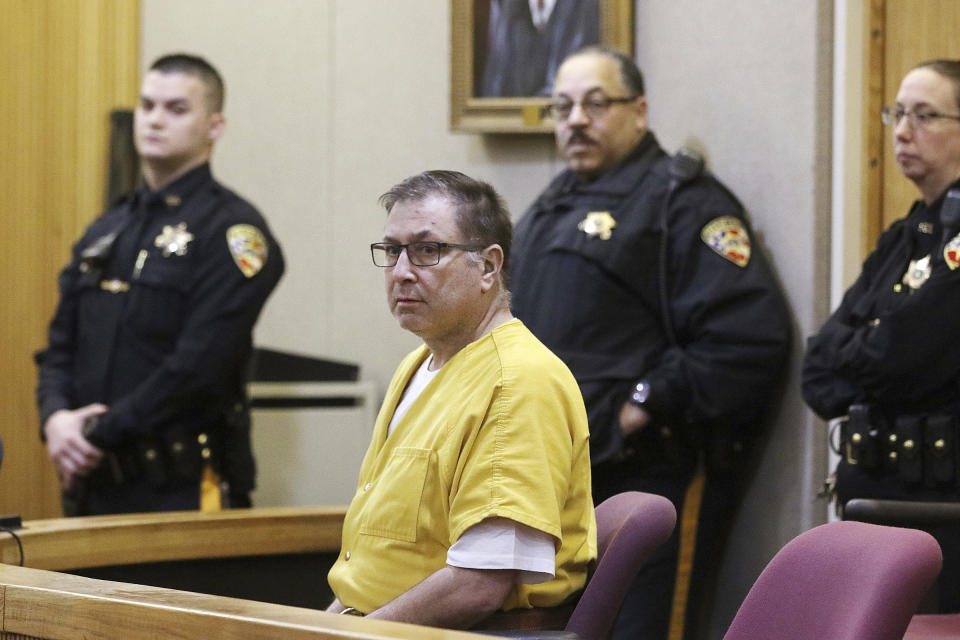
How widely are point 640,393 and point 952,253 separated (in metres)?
0.82

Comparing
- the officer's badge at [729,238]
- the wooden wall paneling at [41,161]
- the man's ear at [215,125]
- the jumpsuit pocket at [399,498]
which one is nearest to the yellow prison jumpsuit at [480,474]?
the jumpsuit pocket at [399,498]

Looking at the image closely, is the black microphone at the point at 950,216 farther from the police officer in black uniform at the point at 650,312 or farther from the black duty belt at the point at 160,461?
the black duty belt at the point at 160,461

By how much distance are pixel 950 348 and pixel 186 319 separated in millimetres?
1922

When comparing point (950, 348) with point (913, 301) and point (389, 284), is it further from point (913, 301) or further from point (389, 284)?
point (389, 284)

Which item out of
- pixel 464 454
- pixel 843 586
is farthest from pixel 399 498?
pixel 843 586

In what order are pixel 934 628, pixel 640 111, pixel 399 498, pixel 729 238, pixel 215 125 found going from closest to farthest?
pixel 399 498 < pixel 934 628 < pixel 729 238 < pixel 640 111 < pixel 215 125

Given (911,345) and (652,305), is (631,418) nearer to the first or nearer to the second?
(652,305)

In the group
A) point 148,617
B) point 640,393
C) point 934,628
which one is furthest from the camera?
point 640,393

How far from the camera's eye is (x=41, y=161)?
15.8 ft

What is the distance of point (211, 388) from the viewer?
11.6ft

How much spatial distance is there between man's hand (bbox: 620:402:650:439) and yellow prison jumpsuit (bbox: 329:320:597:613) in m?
1.21

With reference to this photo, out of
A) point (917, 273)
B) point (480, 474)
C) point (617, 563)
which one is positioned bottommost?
point (617, 563)

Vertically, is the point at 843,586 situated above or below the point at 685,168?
Answer: below

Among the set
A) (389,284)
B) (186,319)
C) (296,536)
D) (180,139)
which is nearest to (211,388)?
(186,319)
